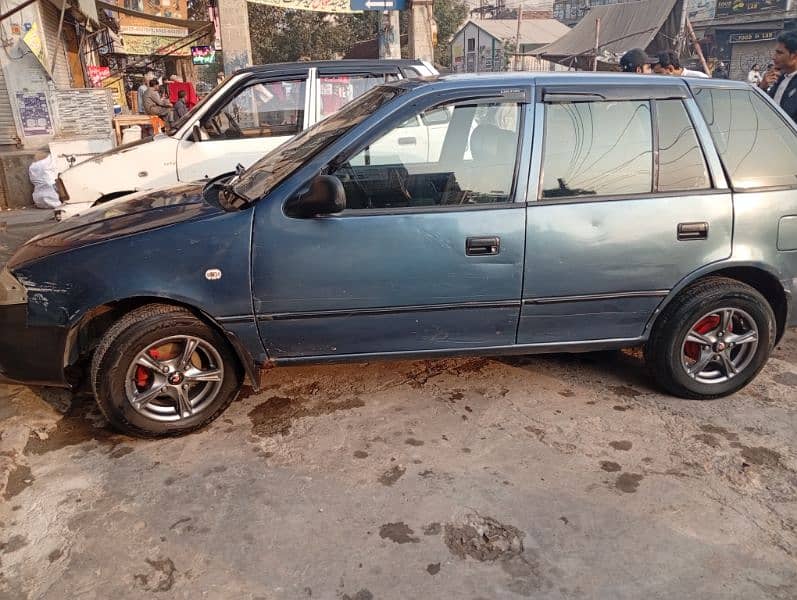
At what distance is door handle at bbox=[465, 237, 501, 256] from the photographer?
3.07 metres

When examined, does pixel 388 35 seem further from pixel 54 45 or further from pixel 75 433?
pixel 75 433

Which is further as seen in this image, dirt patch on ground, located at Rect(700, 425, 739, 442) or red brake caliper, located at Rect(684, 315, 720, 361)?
red brake caliper, located at Rect(684, 315, 720, 361)

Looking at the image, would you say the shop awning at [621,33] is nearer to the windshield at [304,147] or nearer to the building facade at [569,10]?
the windshield at [304,147]

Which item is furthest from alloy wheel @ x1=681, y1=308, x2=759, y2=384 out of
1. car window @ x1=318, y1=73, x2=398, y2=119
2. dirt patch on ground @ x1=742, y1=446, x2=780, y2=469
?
car window @ x1=318, y1=73, x2=398, y2=119

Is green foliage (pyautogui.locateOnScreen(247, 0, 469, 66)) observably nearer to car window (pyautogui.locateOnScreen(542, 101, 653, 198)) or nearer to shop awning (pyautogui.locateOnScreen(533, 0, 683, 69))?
shop awning (pyautogui.locateOnScreen(533, 0, 683, 69))

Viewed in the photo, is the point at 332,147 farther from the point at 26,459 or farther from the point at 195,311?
the point at 26,459

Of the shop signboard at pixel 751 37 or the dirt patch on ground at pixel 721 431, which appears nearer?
the dirt patch on ground at pixel 721 431

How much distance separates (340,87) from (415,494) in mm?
4455

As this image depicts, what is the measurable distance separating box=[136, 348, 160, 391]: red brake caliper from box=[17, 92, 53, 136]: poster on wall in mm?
8412

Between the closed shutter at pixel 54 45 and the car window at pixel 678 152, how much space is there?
10.3m

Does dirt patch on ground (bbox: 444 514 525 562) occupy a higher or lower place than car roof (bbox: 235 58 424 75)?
lower

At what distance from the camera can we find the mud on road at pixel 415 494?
2.26 metres

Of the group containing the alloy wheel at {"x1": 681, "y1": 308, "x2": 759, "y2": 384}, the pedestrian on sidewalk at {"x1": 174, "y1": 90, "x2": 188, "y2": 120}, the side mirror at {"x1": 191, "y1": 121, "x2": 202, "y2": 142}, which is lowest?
the alloy wheel at {"x1": 681, "y1": 308, "x2": 759, "y2": 384}

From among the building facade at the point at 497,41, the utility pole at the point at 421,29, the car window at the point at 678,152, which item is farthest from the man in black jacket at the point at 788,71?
the building facade at the point at 497,41
